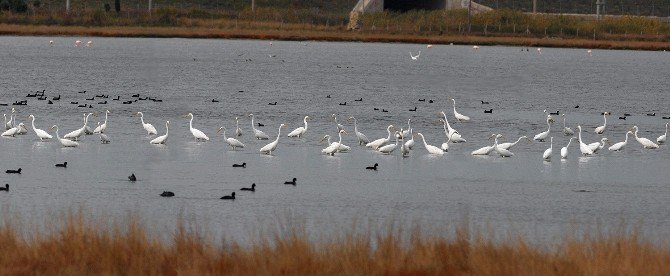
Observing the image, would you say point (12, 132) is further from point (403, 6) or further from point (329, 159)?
point (403, 6)

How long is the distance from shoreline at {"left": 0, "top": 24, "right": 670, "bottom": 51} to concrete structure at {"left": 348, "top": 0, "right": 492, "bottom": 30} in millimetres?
5134

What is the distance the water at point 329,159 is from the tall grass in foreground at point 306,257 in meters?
1.57

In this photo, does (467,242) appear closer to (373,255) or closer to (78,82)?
(373,255)

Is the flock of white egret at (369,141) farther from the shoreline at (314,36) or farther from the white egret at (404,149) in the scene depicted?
the shoreline at (314,36)

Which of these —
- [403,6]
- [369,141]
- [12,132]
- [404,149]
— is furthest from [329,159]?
[403,6]

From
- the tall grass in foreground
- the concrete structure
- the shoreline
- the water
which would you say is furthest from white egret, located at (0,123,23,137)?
the concrete structure

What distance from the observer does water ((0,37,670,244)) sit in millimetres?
18953

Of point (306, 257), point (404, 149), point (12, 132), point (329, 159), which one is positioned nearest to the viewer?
point (306, 257)

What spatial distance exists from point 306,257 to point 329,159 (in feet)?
42.9

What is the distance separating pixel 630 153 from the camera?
93.5 feet

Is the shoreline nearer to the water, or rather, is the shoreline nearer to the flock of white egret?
the water

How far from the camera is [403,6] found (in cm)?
11175

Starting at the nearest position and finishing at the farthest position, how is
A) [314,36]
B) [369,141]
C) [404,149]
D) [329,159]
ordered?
[329,159] < [404,149] < [369,141] < [314,36]

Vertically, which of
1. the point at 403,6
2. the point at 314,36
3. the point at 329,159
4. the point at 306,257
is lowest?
the point at 329,159
